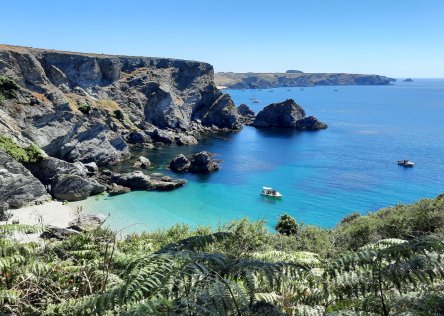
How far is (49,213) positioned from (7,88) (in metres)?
24.6

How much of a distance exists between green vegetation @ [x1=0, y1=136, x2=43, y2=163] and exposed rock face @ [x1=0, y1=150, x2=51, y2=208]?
132 inches

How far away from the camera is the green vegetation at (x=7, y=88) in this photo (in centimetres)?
4991

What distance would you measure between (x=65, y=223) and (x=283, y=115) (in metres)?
78.2

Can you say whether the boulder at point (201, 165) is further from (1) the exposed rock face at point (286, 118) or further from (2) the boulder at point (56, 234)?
(1) the exposed rock face at point (286, 118)

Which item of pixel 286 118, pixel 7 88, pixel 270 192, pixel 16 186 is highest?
pixel 7 88

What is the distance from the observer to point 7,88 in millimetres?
50812

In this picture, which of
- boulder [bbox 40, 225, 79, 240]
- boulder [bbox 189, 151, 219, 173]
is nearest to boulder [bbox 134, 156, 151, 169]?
boulder [bbox 189, 151, 219, 173]

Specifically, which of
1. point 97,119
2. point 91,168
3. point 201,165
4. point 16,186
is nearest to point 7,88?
point 97,119

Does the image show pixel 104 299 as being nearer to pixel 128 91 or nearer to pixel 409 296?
pixel 409 296

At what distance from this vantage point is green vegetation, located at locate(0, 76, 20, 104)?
49.9m

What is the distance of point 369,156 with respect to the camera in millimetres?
68562

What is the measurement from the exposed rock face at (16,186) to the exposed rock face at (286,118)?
240ft

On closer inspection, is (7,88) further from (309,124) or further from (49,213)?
(309,124)

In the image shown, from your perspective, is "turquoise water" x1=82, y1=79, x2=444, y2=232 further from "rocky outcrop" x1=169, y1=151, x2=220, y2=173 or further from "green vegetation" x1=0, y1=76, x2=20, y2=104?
"green vegetation" x1=0, y1=76, x2=20, y2=104
